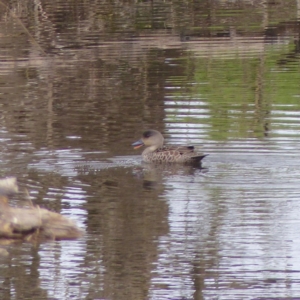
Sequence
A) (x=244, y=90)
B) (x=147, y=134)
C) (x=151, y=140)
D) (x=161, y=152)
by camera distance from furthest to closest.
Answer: (x=244, y=90), (x=147, y=134), (x=151, y=140), (x=161, y=152)

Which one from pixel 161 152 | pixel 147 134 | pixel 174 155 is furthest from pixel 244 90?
pixel 174 155

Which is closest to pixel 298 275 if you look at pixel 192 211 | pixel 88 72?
pixel 192 211

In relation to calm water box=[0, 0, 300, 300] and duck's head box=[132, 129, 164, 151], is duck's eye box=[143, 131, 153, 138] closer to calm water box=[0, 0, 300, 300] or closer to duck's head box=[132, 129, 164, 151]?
duck's head box=[132, 129, 164, 151]

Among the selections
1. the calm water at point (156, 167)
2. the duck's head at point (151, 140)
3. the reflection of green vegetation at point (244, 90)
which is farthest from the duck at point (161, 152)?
the reflection of green vegetation at point (244, 90)

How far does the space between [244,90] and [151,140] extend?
4398 millimetres

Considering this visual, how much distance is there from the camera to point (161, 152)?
11984 mm

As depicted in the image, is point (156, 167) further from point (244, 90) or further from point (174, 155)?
point (244, 90)

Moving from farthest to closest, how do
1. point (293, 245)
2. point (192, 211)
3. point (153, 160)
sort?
point (153, 160)
point (192, 211)
point (293, 245)

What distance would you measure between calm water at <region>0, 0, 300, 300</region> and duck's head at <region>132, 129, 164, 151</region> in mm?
230

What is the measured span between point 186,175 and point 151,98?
4.57m

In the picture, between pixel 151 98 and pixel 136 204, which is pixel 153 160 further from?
pixel 151 98

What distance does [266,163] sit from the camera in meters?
11.3

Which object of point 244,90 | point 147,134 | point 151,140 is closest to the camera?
point 151,140

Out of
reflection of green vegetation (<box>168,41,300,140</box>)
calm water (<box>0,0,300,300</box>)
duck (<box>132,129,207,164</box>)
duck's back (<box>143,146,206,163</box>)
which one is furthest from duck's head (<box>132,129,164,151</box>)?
reflection of green vegetation (<box>168,41,300,140</box>)
